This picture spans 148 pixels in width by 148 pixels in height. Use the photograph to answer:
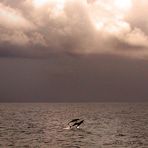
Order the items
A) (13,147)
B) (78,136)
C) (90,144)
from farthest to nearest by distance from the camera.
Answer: (78,136)
(90,144)
(13,147)

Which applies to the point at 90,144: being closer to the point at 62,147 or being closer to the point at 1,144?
the point at 62,147

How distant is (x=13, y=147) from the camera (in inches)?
2261

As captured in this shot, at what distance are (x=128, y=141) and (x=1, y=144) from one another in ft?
66.9

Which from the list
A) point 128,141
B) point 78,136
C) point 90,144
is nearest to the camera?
point 90,144

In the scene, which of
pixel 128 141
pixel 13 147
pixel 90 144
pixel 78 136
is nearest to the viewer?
pixel 13 147

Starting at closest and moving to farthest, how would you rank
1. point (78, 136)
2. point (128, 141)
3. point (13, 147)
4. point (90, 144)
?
1. point (13, 147)
2. point (90, 144)
3. point (128, 141)
4. point (78, 136)

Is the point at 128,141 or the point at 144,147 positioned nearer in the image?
the point at 144,147

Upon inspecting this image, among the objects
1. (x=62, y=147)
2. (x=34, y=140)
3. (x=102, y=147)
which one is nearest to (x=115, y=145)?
(x=102, y=147)

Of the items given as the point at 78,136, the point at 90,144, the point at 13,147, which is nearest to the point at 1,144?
the point at 13,147

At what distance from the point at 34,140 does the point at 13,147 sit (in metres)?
9.37

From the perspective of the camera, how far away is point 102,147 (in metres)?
58.2

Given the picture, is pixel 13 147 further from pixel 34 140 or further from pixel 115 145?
pixel 115 145

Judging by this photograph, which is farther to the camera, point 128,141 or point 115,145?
point 128,141

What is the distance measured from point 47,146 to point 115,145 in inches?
394
